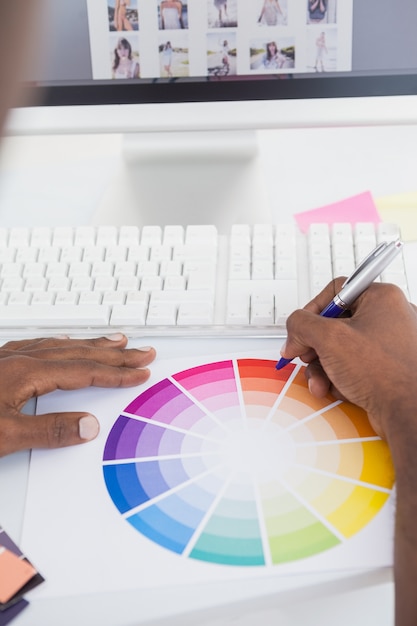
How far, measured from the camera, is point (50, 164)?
92 centimetres

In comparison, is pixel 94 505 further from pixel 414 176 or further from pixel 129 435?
pixel 414 176

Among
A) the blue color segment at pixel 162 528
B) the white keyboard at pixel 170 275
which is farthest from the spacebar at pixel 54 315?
the blue color segment at pixel 162 528

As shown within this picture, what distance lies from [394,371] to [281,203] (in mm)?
324

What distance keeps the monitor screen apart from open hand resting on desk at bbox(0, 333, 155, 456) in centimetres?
27

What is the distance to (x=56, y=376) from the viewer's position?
2.00 ft

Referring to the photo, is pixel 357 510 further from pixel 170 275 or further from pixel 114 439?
pixel 170 275

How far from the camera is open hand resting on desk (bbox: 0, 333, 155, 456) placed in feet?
1.84

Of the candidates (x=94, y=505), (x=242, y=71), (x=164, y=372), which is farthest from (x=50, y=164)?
(x=94, y=505)

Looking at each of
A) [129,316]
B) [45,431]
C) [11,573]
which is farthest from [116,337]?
[11,573]

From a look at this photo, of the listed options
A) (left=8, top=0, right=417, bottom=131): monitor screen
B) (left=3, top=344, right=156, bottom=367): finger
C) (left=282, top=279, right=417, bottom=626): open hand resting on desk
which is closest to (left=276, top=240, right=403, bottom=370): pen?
(left=282, top=279, right=417, bottom=626): open hand resting on desk

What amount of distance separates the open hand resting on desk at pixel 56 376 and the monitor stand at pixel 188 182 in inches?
8.5

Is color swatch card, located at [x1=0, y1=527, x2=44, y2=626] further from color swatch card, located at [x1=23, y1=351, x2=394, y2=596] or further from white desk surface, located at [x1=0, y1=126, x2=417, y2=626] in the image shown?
white desk surface, located at [x1=0, y1=126, x2=417, y2=626]

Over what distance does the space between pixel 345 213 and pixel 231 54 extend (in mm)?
204

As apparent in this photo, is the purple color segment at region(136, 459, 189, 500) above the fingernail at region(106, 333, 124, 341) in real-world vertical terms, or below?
below
